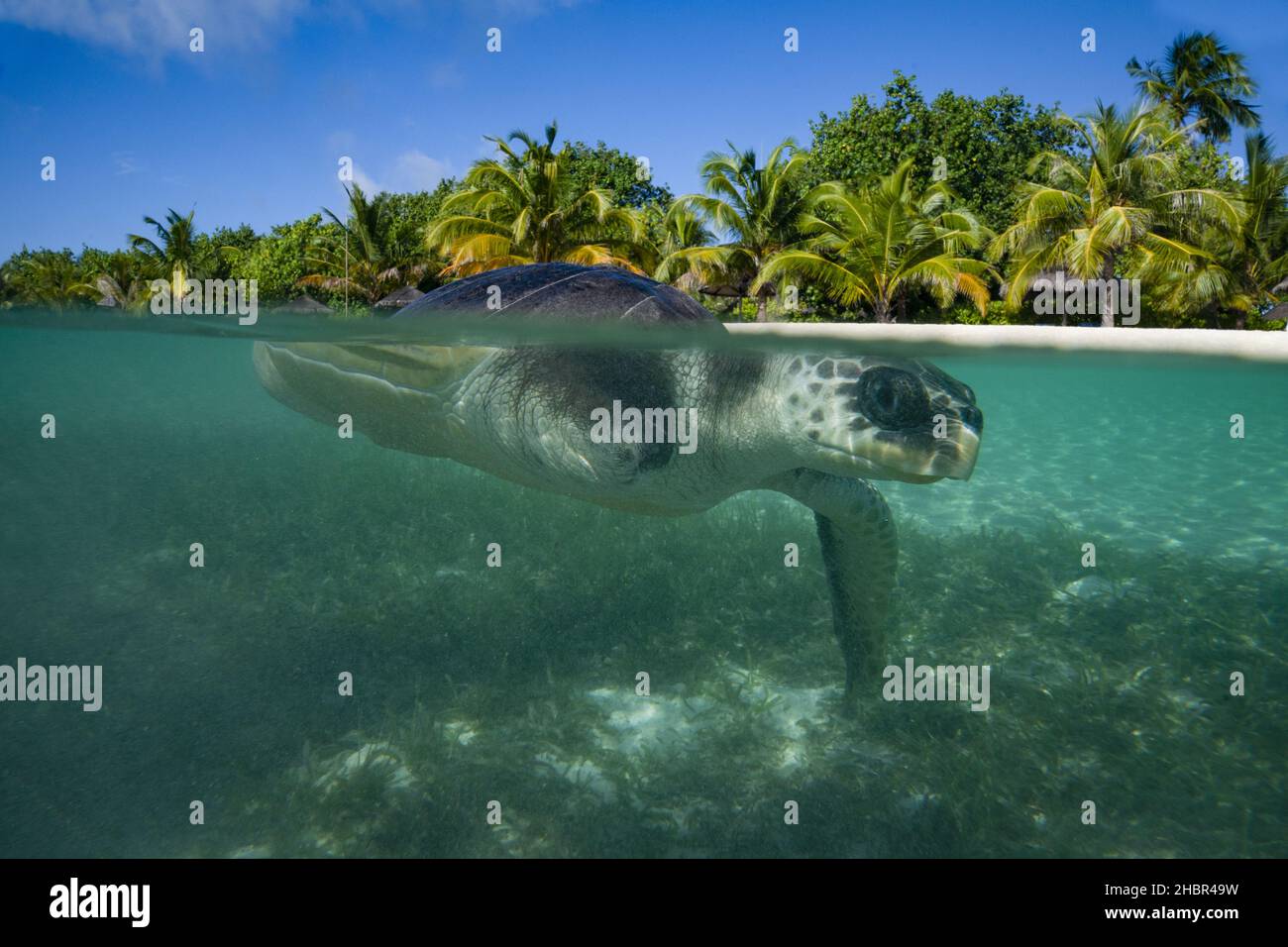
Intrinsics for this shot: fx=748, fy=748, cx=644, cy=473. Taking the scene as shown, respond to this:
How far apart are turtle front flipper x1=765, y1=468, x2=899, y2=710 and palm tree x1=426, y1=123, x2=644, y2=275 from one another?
1645 cm

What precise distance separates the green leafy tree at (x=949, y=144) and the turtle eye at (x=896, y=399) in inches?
906

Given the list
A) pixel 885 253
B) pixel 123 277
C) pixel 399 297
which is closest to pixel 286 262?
pixel 399 297

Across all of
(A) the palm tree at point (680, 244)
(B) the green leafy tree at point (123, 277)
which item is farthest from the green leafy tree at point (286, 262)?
(A) the palm tree at point (680, 244)

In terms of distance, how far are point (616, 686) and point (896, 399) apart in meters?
2.90

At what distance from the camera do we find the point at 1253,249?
20438 millimetres

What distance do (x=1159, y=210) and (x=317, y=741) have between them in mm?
22702

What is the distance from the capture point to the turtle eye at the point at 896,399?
3531 mm

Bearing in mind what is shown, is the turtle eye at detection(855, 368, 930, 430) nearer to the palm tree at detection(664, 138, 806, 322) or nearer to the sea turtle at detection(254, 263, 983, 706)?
the sea turtle at detection(254, 263, 983, 706)

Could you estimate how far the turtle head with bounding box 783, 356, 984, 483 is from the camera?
3.50 meters

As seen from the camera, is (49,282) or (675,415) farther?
(49,282)

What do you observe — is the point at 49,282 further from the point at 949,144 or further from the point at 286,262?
the point at 949,144

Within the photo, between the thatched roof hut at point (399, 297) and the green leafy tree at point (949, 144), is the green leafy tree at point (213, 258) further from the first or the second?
the green leafy tree at point (949, 144)
